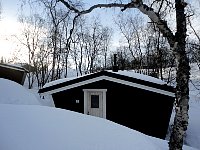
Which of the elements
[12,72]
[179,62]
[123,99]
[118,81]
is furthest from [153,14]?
[12,72]

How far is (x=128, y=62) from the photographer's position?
3888 centimetres

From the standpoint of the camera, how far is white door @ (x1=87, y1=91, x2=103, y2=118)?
44.7 feet

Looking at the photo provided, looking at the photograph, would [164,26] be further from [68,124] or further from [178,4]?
[68,124]

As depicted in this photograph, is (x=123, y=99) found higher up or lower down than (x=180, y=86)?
lower down

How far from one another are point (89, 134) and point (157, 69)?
26.0 m

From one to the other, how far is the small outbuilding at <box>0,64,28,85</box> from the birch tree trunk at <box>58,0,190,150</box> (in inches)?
940

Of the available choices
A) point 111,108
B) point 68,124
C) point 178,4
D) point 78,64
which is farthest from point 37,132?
point 78,64

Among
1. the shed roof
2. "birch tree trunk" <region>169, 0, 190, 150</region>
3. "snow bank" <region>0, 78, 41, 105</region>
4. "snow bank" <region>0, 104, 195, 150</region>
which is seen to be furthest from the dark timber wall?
"snow bank" <region>0, 78, 41, 105</region>

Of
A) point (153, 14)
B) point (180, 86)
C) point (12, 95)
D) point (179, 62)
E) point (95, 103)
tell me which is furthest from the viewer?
point (12, 95)

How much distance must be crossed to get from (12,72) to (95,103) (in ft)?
57.9

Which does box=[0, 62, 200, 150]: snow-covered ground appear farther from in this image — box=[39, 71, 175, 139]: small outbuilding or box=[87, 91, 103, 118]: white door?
box=[87, 91, 103, 118]: white door

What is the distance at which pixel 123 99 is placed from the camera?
43.3 ft

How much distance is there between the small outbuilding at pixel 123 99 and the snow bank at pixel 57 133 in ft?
23.1

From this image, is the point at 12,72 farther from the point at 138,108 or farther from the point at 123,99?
the point at 138,108
